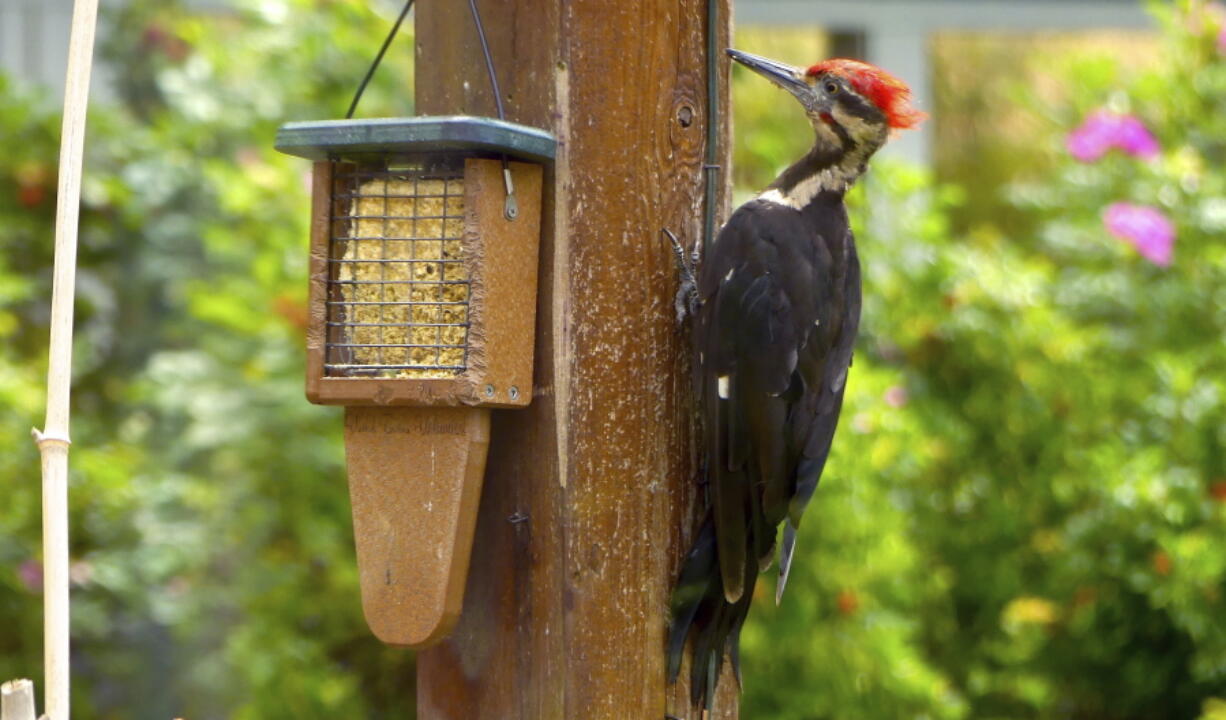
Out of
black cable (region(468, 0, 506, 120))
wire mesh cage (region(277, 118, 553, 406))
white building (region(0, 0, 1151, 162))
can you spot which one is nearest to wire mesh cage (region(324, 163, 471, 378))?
wire mesh cage (region(277, 118, 553, 406))

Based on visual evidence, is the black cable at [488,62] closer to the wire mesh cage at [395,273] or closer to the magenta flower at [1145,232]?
the wire mesh cage at [395,273]

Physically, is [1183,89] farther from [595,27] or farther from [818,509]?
[595,27]

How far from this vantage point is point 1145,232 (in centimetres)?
529

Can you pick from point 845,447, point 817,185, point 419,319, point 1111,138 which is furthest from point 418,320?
point 1111,138

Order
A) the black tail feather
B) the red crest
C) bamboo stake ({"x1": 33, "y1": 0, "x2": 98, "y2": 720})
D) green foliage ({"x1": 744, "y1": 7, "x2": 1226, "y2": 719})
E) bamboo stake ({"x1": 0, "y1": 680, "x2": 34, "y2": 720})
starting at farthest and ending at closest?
green foliage ({"x1": 744, "y1": 7, "x2": 1226, "y2": 719}), the red crest, the black tail feather, bamboo stake ({"x1": 33, "y1": 0, "x2": 98, "y2": 720}), bamboo stake ({"x1": 0, "y1": 680, "x2": 34, "y2": 720})

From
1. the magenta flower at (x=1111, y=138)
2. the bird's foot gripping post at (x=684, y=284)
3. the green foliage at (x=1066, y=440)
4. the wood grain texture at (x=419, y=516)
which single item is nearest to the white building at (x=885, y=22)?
the magenta flower at (x=1111, y=138)

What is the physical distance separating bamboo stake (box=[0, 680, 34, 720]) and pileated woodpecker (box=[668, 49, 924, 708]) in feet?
4.18

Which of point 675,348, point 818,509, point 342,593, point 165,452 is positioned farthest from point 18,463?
point 675,348

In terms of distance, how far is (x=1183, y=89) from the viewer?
5.76 m

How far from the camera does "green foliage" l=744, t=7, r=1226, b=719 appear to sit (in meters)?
4.90

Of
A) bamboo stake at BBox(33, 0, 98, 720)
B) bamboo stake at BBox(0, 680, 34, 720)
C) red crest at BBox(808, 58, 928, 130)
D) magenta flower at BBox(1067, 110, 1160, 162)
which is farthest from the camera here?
magenta flower at BBox(1067, 110, 1160, 162)

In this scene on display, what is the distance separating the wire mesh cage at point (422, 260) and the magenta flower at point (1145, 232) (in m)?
3.32

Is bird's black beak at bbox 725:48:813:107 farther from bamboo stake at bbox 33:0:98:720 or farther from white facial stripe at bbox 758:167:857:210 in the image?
bamboo stake at bbox 33:0:98:720

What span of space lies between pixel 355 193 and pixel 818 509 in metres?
2.32
